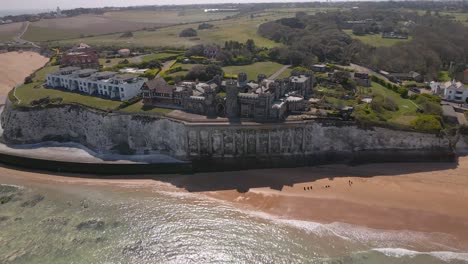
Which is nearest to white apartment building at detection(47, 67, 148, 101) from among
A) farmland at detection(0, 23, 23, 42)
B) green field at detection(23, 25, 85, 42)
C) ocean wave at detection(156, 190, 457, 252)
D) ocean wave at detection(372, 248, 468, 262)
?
ocean wave at detection(156, 190, 457, 252)

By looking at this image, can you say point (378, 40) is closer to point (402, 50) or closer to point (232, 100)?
point (402, 50)

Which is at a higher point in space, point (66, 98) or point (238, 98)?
point (238, 98)

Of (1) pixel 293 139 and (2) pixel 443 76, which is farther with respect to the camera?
(2) pixel 443 76

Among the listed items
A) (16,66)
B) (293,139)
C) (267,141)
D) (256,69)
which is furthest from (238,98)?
(16,66)

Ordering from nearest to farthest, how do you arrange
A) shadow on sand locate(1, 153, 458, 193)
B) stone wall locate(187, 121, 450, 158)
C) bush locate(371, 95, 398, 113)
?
shadow on sand locate(1, 153, 458, 193), stone wall locate(187, 121, 450, 158), bush locate(371, 95, 398, 113)

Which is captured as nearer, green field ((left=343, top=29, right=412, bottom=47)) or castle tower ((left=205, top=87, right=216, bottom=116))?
castle tower ((left=205, top=87, right=216, bottom=116))

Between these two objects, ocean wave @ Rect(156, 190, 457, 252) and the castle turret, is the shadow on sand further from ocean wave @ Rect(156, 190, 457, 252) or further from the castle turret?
the castle turret

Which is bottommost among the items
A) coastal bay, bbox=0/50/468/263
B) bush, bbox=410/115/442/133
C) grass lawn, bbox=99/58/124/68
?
coastal bay, bbox=0/50/468/263

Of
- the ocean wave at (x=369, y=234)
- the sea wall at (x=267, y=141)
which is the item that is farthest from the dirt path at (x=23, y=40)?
the ocean wave at (x=369, y=234)
